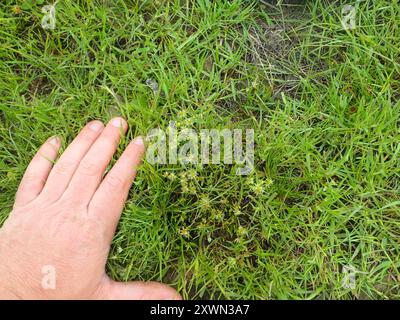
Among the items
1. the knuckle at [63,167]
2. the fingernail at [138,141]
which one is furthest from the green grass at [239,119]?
the knuckle at [63,167]

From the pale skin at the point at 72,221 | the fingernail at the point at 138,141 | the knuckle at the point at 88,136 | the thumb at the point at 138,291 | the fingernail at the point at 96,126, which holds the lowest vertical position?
the thumb at the point at 138,291

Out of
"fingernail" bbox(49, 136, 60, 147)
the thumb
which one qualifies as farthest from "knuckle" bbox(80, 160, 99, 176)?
the thumb

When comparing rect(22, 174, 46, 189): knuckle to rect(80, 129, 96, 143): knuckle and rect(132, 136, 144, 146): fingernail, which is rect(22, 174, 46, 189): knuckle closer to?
rect(80, 129, 96, 143): knuckle

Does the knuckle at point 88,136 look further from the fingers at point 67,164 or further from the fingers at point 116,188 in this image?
the fingers at point 116,188

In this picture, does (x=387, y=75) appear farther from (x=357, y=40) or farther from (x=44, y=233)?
(x=44, y=233)

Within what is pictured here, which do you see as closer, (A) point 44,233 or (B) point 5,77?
(A) point 44,233
